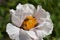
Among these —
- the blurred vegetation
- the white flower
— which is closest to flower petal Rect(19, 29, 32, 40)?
the white flower

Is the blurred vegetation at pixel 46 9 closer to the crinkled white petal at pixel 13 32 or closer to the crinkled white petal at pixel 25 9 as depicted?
the crinkled white petal at pixel 25 9

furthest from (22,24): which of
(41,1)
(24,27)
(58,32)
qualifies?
(58,32)

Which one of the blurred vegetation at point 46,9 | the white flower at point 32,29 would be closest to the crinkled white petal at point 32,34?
the white flower at point 32,29

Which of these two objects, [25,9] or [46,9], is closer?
[25,9]

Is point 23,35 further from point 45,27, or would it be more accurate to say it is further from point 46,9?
point 46,9

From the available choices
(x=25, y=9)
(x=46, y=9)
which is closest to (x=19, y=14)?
(x=25, y=9)

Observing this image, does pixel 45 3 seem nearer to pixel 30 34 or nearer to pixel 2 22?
pixel 30 34

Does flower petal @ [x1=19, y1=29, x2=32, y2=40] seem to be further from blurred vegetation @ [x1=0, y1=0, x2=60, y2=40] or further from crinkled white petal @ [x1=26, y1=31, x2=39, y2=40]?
blurred vegetation @ [x1=0, y1=0, x2=60, y2=40]
